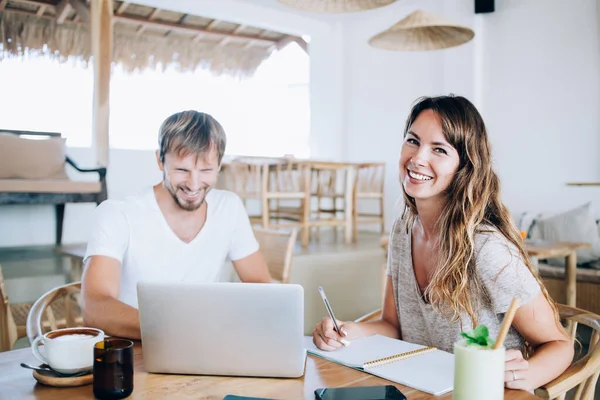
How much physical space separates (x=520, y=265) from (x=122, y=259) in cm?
106

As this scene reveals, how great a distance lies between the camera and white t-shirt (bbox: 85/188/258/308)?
154 cm

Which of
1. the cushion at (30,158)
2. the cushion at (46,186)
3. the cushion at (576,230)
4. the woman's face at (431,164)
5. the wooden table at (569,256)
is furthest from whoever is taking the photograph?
the cushion at (30,158)

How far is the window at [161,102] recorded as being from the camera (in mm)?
6055

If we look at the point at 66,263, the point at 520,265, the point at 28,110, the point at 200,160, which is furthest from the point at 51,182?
the point at 520,265

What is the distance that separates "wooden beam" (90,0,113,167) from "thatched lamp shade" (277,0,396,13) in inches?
169

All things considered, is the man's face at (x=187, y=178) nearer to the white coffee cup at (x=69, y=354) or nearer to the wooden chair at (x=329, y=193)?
the white coffee cup at (x=69, y=354)

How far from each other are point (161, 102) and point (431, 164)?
639 cm

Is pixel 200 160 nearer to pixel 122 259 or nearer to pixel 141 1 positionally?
pixel 122 259

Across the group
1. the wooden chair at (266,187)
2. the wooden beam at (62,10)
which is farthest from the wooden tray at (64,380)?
the wooden beam at (62,10)

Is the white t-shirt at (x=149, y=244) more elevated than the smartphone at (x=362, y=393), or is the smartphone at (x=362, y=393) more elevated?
the white t-shirt at (x=149, y=244)

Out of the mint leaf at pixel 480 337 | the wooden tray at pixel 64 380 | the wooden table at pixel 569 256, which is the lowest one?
the wooden table at pixel 569 256

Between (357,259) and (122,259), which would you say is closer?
(122,259)

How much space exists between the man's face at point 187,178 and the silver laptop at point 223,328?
0.74m

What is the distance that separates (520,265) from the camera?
3.91ft
